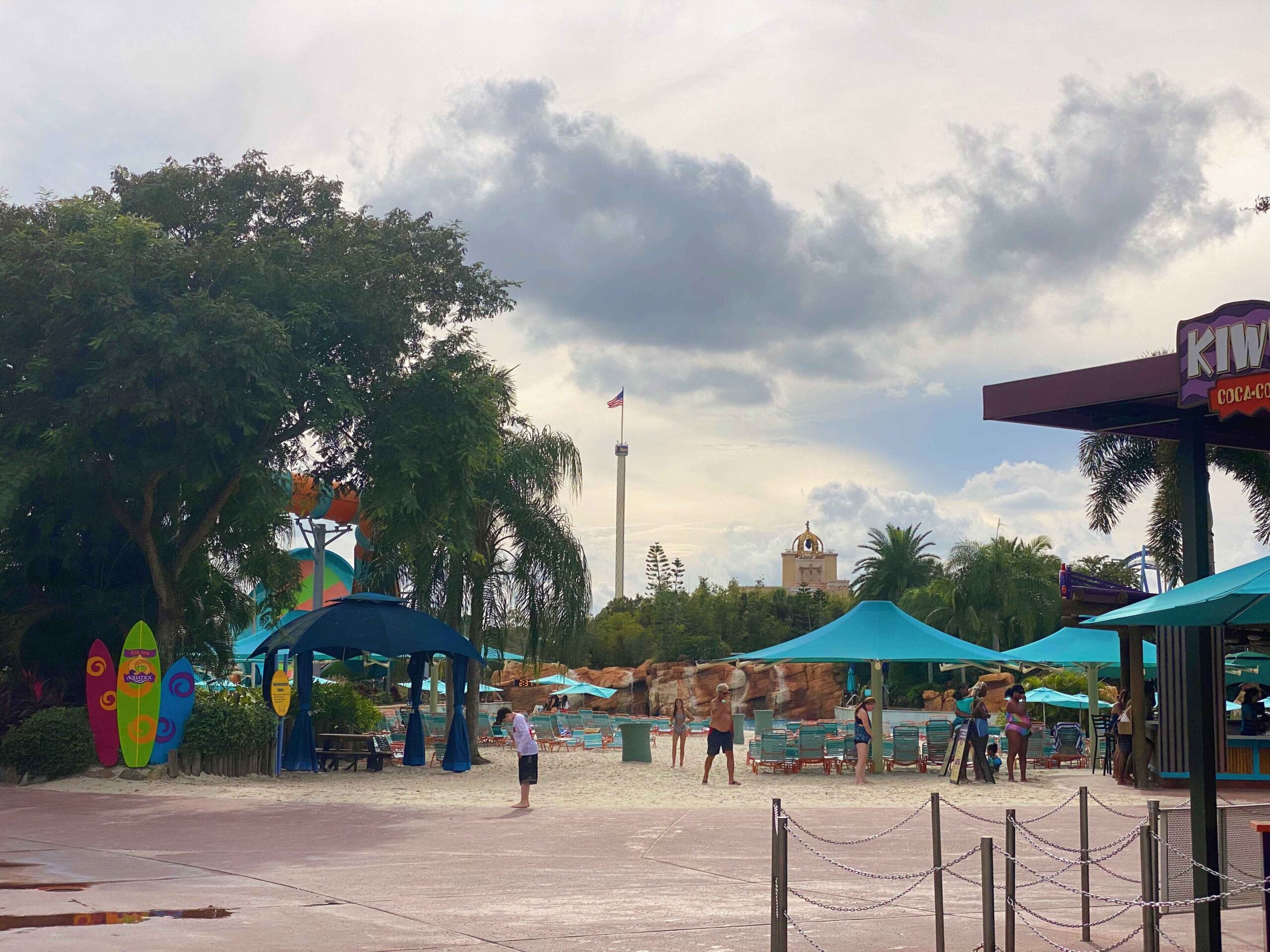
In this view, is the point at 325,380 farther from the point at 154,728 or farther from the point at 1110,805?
the point at 1110,805

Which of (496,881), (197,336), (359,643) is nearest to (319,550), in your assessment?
(359,643)

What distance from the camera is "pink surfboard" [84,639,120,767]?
20.9 meters

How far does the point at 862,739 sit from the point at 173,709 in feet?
37.2

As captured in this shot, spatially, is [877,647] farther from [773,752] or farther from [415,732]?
[415,732]

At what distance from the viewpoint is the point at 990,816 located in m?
16.0

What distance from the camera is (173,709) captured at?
2089 centimetres

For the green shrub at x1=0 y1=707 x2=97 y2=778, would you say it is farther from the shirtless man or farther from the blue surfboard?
the shirtless man

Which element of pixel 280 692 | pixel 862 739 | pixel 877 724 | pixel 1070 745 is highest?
pixel 280 692

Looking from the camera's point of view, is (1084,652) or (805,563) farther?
(805,563)

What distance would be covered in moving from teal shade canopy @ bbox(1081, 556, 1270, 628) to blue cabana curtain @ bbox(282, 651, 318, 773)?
17.3 meters

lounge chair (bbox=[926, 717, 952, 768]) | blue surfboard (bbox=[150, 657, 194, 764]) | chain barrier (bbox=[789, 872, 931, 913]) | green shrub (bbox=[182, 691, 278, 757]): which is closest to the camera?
chain barrier (bbox=[789, 872, 931, 913])

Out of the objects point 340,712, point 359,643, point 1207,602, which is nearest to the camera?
point 1207,602

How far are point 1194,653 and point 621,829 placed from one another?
7.79 m

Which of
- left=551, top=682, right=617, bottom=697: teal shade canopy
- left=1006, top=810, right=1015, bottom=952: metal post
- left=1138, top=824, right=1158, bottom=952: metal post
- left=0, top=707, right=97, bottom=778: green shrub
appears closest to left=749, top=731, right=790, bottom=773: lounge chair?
left=0, top=707, right=97, bottom=778: green shrub
